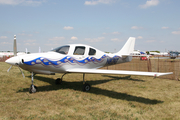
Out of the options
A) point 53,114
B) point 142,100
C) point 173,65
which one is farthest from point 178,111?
point 173,65

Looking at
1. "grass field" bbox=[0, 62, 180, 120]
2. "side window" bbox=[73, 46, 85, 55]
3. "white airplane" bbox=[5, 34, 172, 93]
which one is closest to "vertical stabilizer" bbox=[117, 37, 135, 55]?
"white airplane" bbox=[5, 34, 172, 93]

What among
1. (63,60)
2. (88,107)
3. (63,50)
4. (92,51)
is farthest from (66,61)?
(88,107)

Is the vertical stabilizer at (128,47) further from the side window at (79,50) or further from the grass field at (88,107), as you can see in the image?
the grass field at (88,107)

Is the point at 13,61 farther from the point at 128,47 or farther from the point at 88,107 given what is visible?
the point at 128,47

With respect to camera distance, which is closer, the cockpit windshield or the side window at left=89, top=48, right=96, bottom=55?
the cockpit windshield

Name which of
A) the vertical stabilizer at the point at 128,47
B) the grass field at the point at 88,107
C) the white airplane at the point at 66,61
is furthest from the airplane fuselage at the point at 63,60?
the vertical stabilizer at the point at 128,47

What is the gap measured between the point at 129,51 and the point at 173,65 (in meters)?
3.88

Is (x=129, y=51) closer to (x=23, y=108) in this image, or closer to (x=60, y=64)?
(x=60, y=64)

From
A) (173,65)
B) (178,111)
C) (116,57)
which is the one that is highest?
(116,57)

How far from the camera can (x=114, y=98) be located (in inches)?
259

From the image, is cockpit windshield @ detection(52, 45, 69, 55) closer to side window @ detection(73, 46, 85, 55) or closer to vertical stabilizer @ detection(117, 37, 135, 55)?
side window @ detection(73, 46, 85, 55)

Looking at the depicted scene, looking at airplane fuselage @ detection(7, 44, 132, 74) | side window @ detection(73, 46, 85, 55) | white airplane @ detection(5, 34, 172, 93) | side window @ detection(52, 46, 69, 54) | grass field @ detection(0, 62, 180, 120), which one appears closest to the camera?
grass field @ detection(0, 62, 180, 120)

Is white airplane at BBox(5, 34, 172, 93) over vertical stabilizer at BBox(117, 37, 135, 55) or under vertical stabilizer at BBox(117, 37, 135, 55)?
under

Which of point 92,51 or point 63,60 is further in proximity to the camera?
point 92,51
